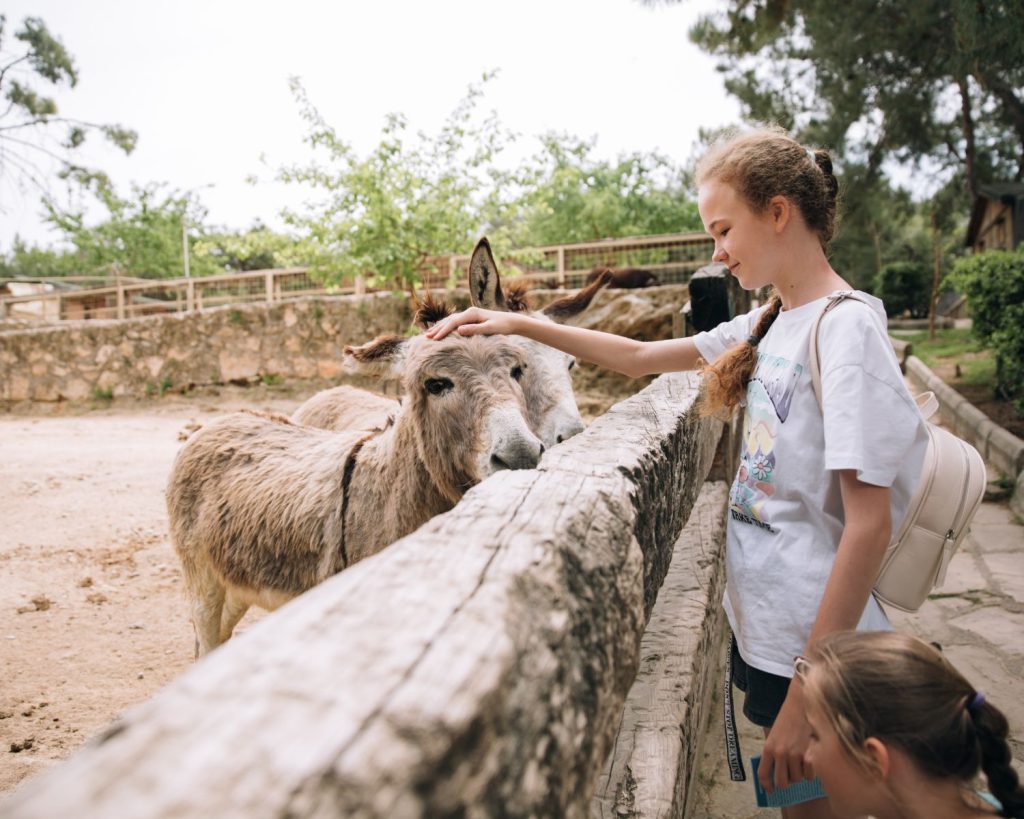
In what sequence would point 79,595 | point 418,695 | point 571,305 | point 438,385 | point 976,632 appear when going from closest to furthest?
point 418,695 < point 438,385 < point 571,305 < point 976,632 < point 79,595

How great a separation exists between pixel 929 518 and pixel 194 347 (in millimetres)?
12305

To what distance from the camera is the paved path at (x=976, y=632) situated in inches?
98.3

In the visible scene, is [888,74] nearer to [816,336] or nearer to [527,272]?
[527,272]

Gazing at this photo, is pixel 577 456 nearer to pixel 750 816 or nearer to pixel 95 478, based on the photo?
pixel 750 816

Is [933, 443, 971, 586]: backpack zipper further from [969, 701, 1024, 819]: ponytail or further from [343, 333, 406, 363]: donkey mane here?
→ [343, 333, 406, 363]: donkey mane

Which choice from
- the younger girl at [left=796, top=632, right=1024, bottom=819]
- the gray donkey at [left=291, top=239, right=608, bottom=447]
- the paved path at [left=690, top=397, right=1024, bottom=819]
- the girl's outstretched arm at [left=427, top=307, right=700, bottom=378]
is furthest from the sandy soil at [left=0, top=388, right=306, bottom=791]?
the younger girl at [left=796, top=632, right=1024, bottom=819]

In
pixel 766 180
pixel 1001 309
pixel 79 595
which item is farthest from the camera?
pixel 1001 309

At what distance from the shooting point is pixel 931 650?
4.30 feet

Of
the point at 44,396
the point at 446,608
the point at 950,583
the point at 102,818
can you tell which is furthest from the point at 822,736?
the point at 44,396

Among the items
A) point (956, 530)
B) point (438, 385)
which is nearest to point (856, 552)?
point (956, 530)

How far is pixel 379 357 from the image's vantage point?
9.50 feet

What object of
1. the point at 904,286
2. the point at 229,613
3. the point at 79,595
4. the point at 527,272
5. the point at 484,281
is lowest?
the point at 79,595

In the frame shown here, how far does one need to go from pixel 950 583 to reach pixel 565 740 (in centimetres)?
480

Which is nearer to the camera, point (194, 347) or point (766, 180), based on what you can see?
point (766, 180)
